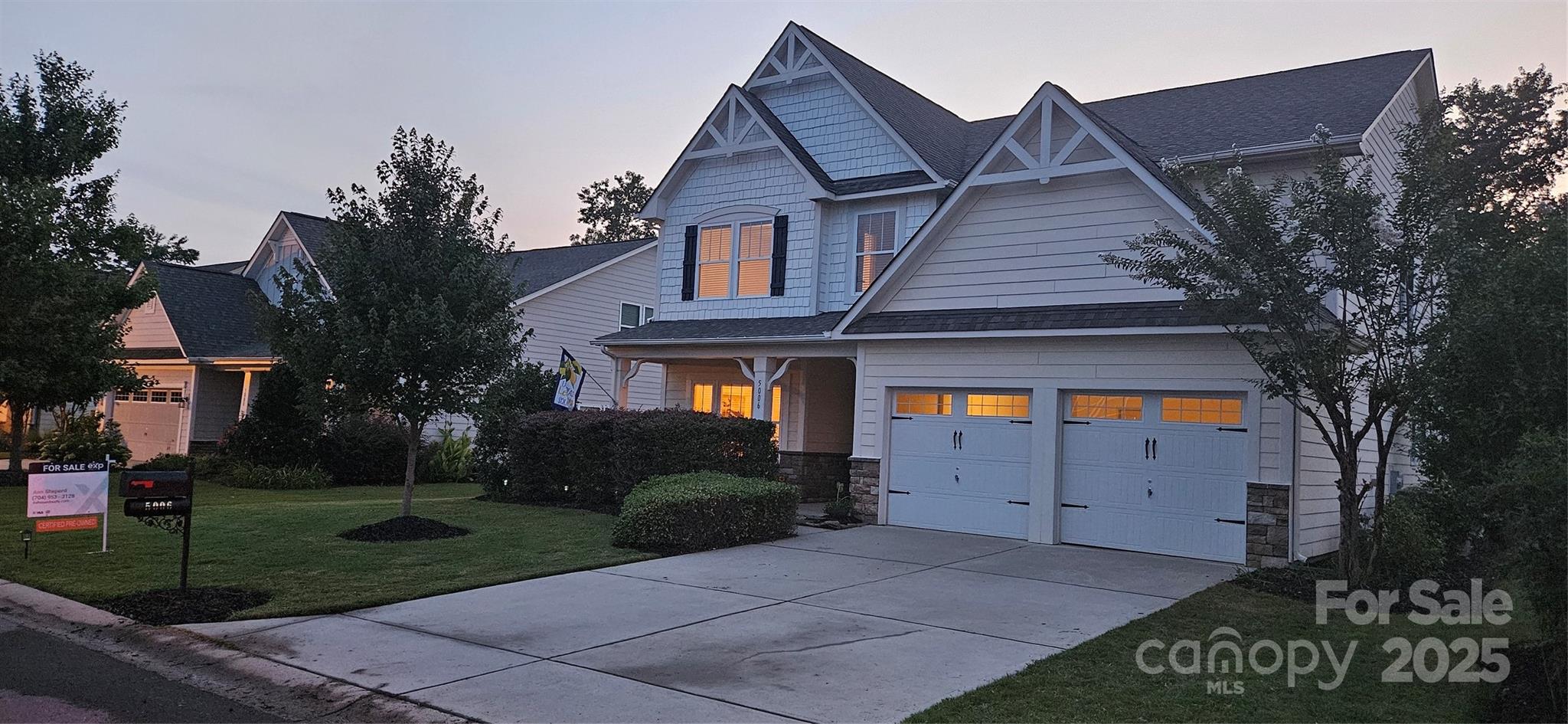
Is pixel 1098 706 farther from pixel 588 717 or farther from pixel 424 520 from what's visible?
pixel 424 520

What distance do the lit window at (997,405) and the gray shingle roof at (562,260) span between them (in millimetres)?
15199

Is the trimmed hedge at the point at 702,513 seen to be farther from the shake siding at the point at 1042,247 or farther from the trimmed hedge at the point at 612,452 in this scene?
the shake siding at the point at 1042,247

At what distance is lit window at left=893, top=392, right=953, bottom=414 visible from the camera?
→ 47.5ft

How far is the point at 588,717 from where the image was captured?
5707mm

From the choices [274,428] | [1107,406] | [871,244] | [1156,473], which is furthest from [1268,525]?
[274,428]

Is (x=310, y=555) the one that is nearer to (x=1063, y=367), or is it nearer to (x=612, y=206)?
(x=1063, y=367)

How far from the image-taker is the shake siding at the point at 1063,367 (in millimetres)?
11836

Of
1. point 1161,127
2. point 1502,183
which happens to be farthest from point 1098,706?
point 1161,127

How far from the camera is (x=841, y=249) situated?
60.3 ft

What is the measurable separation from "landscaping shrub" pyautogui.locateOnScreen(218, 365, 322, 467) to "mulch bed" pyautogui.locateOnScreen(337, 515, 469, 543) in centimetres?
952

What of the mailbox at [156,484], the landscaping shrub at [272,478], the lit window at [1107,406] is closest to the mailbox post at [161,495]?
the mailbox at [156,484]

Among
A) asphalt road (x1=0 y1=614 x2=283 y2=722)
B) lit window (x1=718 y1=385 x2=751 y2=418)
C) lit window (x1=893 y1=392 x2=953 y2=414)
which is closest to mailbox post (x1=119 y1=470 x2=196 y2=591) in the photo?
asphalt road (x1=0 y1=614 x2=283 y2=722)

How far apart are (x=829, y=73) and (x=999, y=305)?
7160mm

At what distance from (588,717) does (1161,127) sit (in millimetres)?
14780
